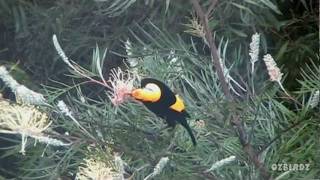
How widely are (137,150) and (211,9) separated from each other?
18 centimetres

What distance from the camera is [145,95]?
24.7 inches

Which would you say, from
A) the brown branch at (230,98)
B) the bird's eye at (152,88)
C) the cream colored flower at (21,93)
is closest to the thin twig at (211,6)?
the brown branch at (230,98)

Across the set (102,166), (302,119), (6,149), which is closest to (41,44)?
(6,149)

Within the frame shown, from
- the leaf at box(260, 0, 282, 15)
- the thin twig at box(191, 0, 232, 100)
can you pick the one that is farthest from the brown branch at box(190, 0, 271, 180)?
the leaf at box(260, 0, 282, 15)

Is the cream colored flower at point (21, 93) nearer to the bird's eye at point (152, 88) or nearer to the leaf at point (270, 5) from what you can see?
the bird's eye at point (152, 88)

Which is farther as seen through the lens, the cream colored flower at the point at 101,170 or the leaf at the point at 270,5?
the leaf at the point at 270,5

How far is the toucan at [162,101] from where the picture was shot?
0.63m

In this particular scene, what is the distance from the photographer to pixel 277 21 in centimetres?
75

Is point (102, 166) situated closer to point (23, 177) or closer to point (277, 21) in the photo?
point (23, 177)

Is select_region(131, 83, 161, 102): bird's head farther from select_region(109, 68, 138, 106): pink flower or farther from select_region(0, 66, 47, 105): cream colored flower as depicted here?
select_region(0, 66, 47, 105): cream colored flower

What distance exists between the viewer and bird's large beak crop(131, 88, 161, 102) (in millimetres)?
625

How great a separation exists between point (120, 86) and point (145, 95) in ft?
0.12

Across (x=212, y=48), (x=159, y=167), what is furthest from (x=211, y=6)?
(x=159, y=167)

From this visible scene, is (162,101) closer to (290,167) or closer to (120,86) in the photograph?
(120,86)
